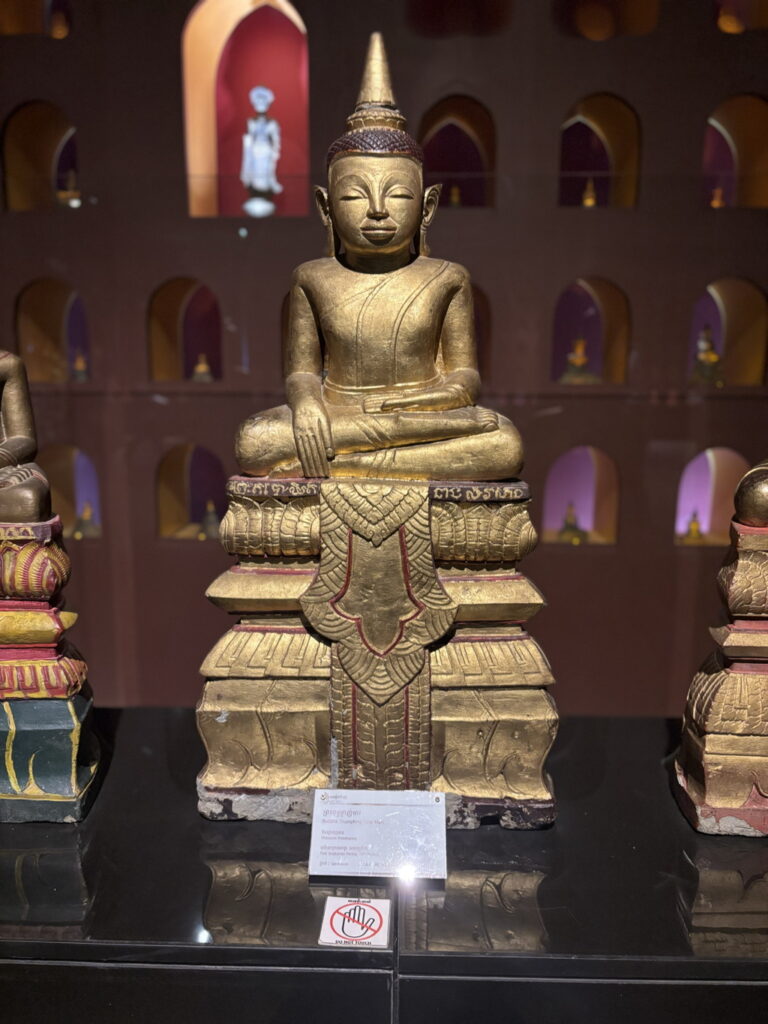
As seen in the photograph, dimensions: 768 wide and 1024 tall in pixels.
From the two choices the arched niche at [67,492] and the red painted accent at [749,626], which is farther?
the arched niche at [67,492]

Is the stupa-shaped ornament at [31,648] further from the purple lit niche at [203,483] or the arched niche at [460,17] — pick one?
the arched niche at [460,17]

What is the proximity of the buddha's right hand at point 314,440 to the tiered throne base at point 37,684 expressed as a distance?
0.72 meters

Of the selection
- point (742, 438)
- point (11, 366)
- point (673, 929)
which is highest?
point (11, 366)

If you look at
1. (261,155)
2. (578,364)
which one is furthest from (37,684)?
(578,364)

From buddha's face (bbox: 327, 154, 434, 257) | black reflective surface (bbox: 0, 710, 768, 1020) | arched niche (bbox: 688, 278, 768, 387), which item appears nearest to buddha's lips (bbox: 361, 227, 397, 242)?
buddha's face (bbox: 327, 154, 434, 257)

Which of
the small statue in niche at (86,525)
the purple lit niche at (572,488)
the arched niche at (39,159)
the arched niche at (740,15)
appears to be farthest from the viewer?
the purple lit niche at (572,488)

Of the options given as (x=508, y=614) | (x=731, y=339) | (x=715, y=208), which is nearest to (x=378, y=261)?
(x=508, y=614)

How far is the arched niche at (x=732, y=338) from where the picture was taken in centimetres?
372

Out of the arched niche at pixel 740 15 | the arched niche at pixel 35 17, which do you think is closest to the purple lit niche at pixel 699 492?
the arched niche at pixel 740 15

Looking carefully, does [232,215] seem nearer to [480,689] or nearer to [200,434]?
[200,434]

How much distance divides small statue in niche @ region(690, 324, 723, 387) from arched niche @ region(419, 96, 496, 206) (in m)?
1.26

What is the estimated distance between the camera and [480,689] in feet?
7.47

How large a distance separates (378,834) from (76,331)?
351 centimetres

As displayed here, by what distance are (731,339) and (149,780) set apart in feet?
10.7
